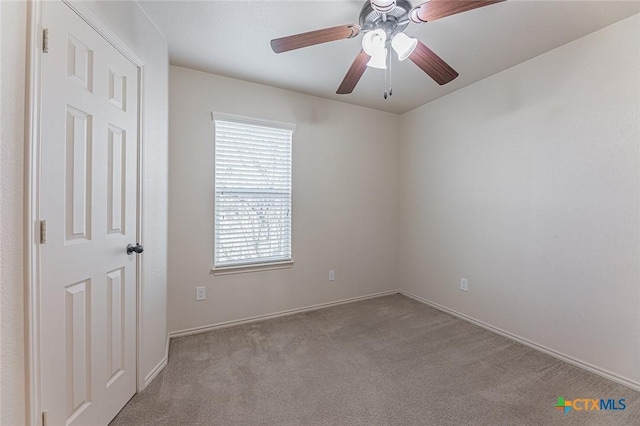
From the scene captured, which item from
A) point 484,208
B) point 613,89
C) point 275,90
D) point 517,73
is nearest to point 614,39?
point 613,89

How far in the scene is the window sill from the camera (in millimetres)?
2619

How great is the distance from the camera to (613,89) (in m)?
1.85

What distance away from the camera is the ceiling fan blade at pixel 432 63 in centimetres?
155

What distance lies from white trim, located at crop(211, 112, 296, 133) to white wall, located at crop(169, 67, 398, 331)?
0.06 metres

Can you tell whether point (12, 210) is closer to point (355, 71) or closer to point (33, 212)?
point (33, 212)

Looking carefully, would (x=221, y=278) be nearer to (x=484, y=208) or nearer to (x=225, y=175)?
(x=225, y=175)

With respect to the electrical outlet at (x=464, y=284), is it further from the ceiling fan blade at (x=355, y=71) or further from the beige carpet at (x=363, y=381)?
the ceiling fan blade at (x=355, y=71)

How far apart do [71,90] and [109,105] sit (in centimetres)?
23

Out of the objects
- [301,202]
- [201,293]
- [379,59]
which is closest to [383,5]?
[379,59]

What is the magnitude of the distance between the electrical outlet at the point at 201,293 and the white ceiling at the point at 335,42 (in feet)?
6.82

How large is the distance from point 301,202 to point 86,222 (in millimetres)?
1955

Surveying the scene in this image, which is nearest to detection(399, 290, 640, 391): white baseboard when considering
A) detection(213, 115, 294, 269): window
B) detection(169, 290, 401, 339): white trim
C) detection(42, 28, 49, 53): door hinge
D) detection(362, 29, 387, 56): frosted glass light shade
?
detection(169, 290, 401, 339): white trim

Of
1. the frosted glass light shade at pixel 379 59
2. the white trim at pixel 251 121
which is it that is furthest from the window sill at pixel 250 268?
the frosted glass light shade at pixel 379 59

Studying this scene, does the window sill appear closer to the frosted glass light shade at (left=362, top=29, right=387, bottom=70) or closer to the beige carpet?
the beige carpet
